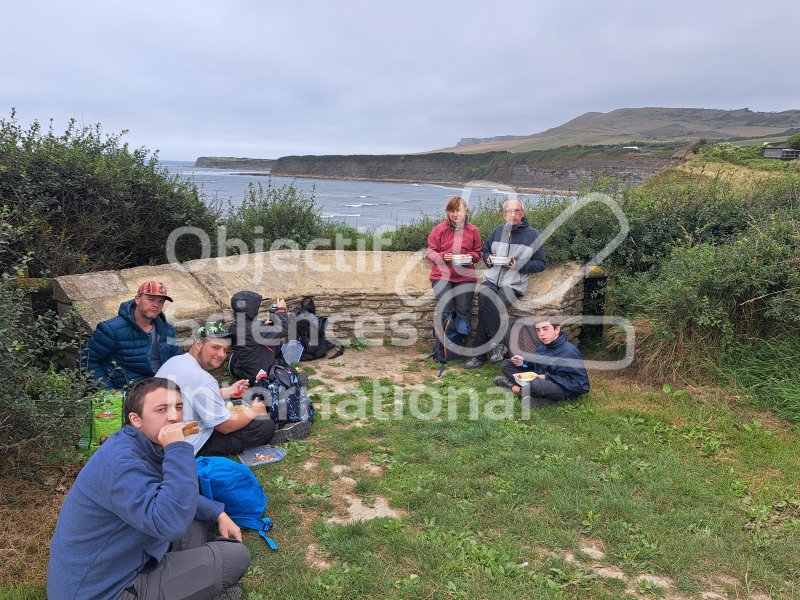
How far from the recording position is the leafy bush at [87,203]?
614 centimetres

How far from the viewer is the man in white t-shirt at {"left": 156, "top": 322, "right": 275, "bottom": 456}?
12.9 ft

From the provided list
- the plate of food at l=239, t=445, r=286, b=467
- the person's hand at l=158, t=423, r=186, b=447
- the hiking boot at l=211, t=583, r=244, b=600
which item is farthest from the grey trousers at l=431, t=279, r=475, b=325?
the person's hand at l=158, t=423, r=186, b=447

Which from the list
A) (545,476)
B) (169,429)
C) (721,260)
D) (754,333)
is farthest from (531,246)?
(169,429)

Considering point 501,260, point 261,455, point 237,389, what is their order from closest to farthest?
point 261,455 → point 237,389 → point 501,260

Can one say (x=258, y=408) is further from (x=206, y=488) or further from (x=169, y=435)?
(x=169, y=435)

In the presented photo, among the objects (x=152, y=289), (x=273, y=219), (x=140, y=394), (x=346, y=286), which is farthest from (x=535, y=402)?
(x=273, y=219)

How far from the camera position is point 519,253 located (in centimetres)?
672

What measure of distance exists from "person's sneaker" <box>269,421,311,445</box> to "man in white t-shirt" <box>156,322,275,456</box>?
0.11 m

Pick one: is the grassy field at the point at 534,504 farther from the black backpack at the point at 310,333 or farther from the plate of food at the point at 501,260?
the plate of food at the point at 501,260

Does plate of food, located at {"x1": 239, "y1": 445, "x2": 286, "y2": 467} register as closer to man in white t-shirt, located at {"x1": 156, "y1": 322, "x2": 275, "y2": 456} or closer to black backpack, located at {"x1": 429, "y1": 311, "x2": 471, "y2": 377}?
man in white t-shirt, located at {"x1": 156, "y1": 322, "x2": 275, "y2": 456}

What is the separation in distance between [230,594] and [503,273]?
4.95 m

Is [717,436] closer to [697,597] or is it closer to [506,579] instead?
[697,597]

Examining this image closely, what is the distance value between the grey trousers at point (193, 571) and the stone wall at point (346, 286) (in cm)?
349

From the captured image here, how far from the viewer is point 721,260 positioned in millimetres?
5828
